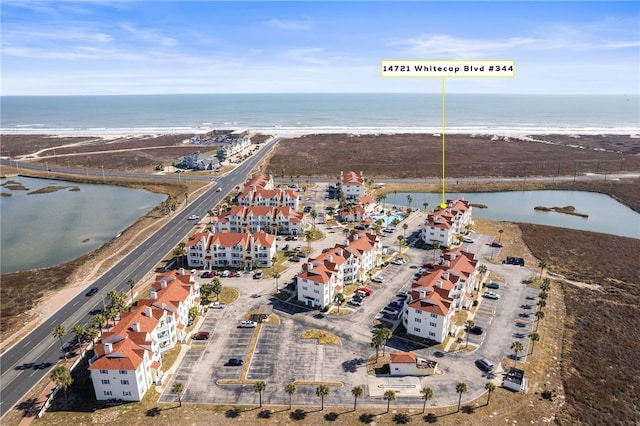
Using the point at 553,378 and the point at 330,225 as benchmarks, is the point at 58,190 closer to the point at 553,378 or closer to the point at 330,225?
the point at 330,225

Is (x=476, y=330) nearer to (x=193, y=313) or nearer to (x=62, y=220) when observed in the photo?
(x=193, y=313)

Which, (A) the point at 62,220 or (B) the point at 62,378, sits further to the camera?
(A) the point at 62,220

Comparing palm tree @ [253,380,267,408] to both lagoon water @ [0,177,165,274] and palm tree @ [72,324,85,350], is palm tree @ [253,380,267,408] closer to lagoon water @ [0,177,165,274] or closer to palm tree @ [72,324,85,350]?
palm tree @ [72,324,85,350]

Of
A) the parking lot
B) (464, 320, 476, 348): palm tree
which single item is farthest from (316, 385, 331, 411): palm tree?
(464, 320, 476, 348): palm tree

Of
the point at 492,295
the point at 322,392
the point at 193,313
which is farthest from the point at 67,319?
the point at 492,295

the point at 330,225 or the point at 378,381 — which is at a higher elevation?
the point at 330,225

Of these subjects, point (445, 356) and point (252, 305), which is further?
point (252, 305)

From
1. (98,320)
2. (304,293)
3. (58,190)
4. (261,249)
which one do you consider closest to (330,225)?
(261,249)
